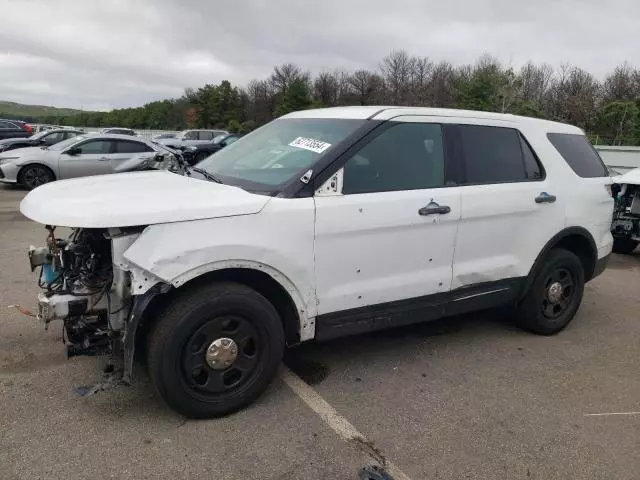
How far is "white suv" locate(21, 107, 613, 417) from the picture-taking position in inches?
112

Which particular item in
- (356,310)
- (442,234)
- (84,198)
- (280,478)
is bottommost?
(280,478)

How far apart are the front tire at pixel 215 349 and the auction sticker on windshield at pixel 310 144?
1.04 metres

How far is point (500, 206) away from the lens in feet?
13.2

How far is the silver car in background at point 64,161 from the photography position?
12656 millimetres

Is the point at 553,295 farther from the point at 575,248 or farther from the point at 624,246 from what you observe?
the point at 624,246

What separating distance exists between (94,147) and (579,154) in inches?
449

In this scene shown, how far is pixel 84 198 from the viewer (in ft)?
9.78

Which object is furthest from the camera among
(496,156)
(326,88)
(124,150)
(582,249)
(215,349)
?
(326,88)

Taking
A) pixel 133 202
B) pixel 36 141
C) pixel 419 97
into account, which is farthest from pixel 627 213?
pixel 419 97

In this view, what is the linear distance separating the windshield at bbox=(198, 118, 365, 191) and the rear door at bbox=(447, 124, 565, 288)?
96cm

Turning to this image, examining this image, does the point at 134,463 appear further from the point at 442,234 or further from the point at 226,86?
the point at 226,86

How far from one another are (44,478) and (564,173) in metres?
4.32

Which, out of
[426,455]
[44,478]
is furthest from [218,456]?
[426,455]

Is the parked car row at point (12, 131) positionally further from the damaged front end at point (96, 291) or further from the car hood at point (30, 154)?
the damaged front end at point (96, 291)
